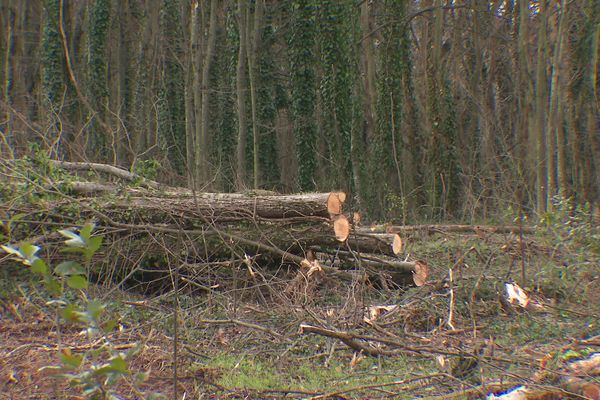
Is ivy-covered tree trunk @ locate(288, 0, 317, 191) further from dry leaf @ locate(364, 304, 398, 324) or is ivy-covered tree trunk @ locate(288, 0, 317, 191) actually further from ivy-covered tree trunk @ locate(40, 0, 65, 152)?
dry leaf @ locate(364, 304, 398, 324)

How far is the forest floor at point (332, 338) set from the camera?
480 cm

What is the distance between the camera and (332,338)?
5.92m

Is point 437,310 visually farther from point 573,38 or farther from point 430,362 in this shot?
point 573,38

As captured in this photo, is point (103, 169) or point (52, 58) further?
point (52, 58)

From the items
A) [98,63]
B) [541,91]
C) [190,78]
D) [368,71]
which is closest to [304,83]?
[190,78]

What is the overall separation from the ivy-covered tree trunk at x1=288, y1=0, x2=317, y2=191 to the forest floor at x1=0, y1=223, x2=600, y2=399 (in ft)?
32.1

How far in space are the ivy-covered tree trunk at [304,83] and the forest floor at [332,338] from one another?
980 cm

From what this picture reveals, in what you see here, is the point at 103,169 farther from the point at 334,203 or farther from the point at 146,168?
the point at 334,203

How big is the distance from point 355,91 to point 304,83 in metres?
2.76

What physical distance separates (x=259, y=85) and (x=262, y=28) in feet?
5.16

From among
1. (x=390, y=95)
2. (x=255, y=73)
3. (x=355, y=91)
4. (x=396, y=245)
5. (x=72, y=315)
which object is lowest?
(x=396, y=245)

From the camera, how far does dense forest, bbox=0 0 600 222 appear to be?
16484 millimetres

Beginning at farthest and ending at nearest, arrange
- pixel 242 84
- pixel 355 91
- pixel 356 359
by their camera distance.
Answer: pixel 355 91, pixel 242 84, pixel 356 359

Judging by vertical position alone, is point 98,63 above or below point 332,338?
above
